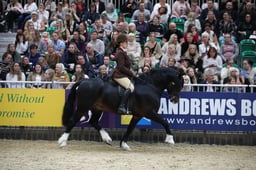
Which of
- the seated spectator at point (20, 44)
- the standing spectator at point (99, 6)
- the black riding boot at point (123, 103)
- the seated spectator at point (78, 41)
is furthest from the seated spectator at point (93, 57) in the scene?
the black riding boot at point (123, 103)

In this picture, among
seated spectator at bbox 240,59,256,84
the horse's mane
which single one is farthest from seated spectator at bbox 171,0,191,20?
the horse's mane

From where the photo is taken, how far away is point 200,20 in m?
22.8

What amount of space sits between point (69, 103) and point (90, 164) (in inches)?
123

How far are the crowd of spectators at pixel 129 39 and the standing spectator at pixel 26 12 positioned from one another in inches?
1.3

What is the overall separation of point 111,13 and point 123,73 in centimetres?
717

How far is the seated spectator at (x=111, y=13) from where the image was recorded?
2306cm

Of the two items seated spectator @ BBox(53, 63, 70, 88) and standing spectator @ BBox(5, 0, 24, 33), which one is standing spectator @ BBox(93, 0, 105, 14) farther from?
seated spectator @ BBox(53, 63, 70, 88)

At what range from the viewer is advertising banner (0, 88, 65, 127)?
17.7 metres

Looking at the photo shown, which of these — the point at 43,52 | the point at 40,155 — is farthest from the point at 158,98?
the point at 43,52

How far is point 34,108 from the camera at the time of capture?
1777cm

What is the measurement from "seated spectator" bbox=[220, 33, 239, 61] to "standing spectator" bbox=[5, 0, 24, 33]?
22.6 ft

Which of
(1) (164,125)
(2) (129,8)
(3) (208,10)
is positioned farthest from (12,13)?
(1) (164,125)

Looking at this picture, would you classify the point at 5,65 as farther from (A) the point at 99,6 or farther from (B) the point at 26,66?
(A) the point at 99,6

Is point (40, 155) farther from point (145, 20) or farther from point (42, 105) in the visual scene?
point (145, 20)
